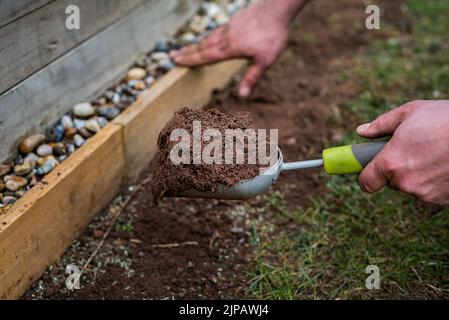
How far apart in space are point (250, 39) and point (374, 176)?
118 centimetres

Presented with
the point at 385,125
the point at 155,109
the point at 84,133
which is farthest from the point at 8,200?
the point at 385,125

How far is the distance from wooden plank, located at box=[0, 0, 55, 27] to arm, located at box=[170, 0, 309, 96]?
2.79 ft

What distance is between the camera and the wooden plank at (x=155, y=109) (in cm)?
230

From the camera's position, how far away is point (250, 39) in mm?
2621

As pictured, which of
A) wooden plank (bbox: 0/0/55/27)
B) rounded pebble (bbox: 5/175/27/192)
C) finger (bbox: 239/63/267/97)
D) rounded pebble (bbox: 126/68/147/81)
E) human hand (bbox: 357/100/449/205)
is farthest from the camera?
finger (bbox: 239/63/267/97)

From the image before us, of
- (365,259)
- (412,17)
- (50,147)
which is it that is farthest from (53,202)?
(412,17)

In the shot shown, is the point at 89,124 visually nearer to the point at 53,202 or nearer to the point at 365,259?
the point at 53,202

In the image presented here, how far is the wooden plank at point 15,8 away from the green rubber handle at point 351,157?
3.66ft

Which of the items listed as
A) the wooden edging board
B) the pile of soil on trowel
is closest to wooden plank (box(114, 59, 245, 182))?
the wooden edging board

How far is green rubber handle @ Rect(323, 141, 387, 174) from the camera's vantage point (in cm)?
170

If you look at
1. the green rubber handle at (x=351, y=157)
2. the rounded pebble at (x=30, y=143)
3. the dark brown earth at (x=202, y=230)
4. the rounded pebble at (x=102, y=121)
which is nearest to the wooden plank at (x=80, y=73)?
the rounded pebble at (x=30, y=143)

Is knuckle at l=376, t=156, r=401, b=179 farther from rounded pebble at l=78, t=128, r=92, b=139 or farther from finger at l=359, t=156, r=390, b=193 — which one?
rounded pebble at l=78, t=128, r=92, b=139

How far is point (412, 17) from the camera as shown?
375cm

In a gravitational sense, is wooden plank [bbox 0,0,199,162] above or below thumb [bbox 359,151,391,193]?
above
